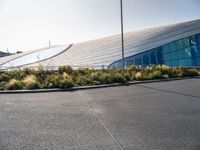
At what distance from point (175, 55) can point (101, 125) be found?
75.9 feet

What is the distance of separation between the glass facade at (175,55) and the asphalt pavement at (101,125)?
58.4 ft

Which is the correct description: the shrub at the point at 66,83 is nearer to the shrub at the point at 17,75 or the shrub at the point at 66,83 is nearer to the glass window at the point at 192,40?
the shrub at the point at 17,75

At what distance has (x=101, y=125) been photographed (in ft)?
18.1

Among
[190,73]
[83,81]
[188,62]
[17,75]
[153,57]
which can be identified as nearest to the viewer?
[83,81]

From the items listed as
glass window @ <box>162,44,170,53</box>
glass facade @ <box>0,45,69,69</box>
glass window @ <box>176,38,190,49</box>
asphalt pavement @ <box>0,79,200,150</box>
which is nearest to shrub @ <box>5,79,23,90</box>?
asphalt pavement @ <box>0,79,200,150</box>

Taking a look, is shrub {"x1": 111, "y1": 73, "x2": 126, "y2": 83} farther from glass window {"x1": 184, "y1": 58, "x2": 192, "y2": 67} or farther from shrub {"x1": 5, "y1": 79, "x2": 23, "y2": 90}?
glass window {"x1": 184, "y1": 58, "x2": 192, "y2": 67}

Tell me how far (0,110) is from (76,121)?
118 inches

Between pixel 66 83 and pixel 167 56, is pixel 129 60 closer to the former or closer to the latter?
pixel 167 56

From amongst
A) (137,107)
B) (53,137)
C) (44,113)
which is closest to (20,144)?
(53,137)

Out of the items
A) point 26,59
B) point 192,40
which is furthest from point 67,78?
point 26,59

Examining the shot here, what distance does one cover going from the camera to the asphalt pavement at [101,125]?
4.30 m

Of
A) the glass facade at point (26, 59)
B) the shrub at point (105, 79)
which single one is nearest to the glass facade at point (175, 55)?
the shrub at point (105, 79)

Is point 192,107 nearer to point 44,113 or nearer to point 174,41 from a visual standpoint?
point 44,113

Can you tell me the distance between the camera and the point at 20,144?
4.30 meters
